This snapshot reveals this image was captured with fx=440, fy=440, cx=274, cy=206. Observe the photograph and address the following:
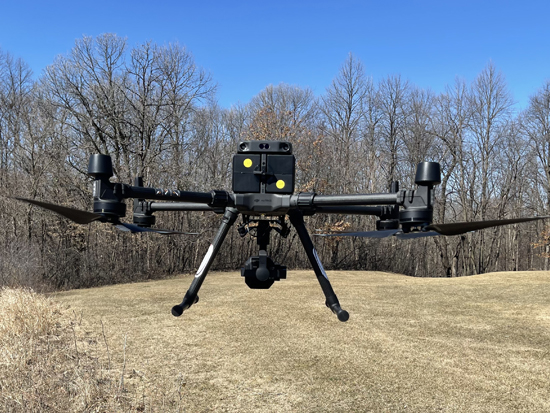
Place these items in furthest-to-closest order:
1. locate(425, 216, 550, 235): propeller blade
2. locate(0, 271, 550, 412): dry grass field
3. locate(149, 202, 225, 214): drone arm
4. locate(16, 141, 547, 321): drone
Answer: locate(0, 271, 550, 412): dry grass field → locate(149, 202, 225, 214): drone arm → locate(16, 141, 547, 321): drone → locate(425, 216, 550, 235): propeller blade

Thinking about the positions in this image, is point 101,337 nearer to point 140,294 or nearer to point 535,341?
point 140,294

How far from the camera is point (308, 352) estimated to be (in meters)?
8.65

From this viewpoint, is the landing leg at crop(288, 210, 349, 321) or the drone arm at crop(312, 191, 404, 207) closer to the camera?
the drone arm at crop(312, 191, 404, 207)

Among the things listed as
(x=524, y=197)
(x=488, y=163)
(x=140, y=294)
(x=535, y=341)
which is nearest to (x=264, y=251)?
(x=535, y=341)

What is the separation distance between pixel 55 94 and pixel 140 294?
484 inches

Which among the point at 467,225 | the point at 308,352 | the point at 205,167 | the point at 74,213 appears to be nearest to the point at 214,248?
the point at 74,213

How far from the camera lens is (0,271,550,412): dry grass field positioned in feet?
20.9

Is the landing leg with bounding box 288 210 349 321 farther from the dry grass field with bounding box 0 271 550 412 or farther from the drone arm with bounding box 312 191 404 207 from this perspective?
the dry grass field with bounding box 0 271 550 412

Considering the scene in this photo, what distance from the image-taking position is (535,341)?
32.3ft

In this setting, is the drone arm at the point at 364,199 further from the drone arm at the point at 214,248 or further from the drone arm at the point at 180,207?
the drone arm at the point at 180,207

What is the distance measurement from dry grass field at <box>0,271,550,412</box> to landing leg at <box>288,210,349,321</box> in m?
5.07

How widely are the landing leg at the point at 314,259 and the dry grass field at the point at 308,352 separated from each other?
16.6 feet

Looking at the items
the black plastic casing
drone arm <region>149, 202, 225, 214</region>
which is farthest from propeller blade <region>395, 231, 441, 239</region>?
drone arm <region>149, 202, 225, 214</region>

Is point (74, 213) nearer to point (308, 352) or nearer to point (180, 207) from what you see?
point (180, 207)
